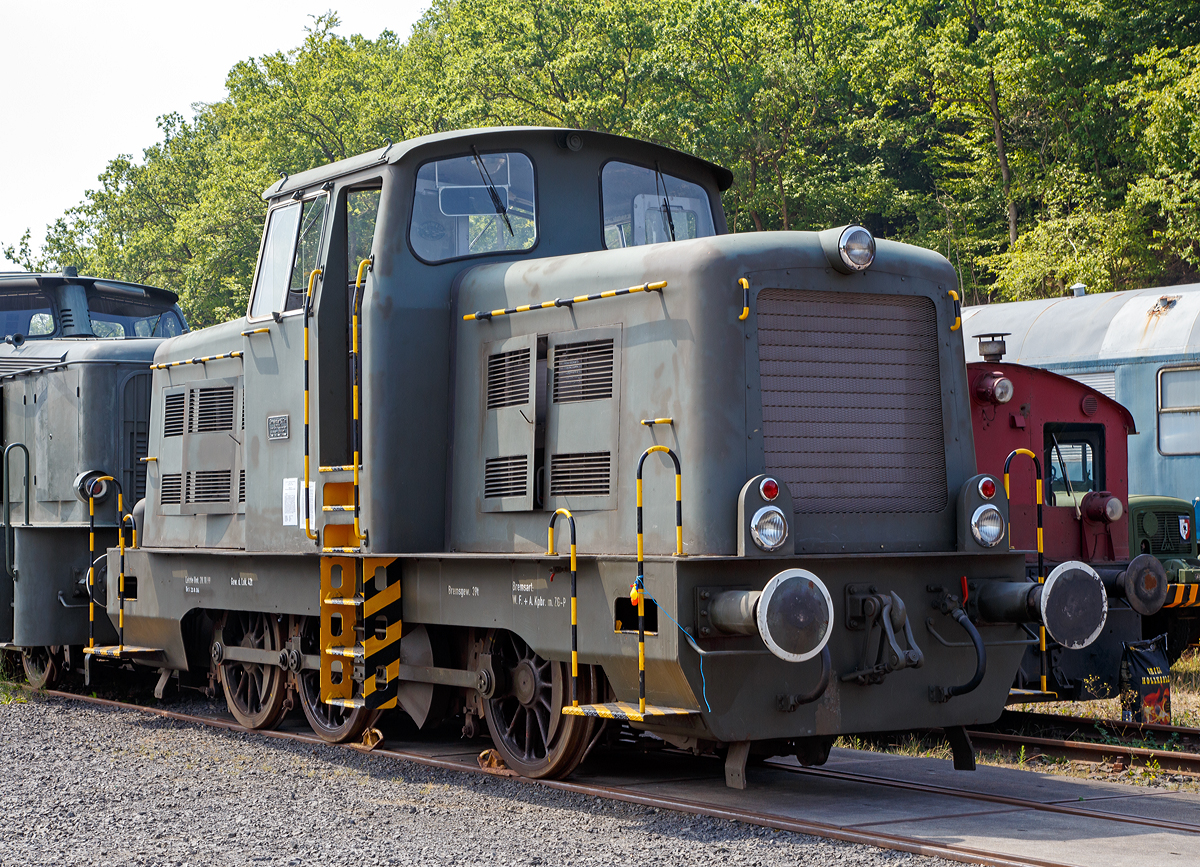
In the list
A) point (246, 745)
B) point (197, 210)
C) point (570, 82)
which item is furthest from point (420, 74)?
point (246, 745)

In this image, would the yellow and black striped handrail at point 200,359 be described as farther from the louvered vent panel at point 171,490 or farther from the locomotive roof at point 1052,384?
the locomotive roof at point 1052,384

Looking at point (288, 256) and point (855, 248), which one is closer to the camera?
point (855, 248)

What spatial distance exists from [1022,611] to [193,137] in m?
54.7

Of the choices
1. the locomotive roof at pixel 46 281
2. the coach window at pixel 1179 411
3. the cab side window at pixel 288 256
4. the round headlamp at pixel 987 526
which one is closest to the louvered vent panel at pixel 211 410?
the cab side window at pixel 288 256

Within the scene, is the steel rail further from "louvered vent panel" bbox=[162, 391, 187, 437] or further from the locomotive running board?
"louvered vent panel" bbox=[162, 391, 187, 437]

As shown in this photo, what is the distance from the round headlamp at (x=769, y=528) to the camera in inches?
240

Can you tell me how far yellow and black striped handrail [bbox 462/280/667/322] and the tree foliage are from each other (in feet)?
70.3

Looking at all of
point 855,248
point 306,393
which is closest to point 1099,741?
point 855,248

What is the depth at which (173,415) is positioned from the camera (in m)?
9.78

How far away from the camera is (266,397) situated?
844cm

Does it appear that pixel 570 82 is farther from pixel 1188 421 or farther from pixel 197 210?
pixel 1188 421

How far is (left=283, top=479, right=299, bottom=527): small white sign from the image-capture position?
8148 mm

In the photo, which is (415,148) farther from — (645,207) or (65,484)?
(65,484)

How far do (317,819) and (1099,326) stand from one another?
1062 cm
